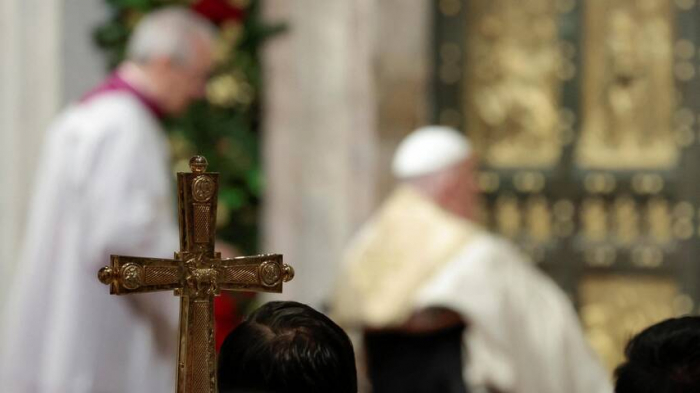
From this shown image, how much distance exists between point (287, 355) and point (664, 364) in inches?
25.4

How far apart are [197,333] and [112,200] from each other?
294 centimetres

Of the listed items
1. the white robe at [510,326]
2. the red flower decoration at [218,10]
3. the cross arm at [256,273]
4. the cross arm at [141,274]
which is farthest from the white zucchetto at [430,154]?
the cross arm at [141,274]

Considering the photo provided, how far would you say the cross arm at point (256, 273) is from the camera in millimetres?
2521

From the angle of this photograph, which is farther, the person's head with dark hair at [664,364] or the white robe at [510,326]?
the white robe at [510,326]

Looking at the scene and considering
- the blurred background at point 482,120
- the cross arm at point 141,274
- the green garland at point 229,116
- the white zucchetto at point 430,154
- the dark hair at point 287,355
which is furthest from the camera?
the blurred background at point 482,120

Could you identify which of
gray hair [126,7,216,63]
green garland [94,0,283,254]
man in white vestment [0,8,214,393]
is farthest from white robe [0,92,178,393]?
green garland [94,0,283,254]

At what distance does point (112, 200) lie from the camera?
5281mm

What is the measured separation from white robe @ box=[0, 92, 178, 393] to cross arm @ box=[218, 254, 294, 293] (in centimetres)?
272

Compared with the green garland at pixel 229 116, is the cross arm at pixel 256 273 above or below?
below

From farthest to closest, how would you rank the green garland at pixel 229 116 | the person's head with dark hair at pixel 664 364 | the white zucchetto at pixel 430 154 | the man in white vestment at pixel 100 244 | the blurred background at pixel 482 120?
the blurred background at pixel 482 120 < the green garland at pixel 229 116 < the white zucchetto at pixel 430 154 < the man in white vestment at pixel 100 244 < the person's head with dark hair at pixel 664 364

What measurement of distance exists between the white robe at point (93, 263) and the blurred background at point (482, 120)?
1629mm

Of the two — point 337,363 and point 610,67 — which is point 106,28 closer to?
point 610,67

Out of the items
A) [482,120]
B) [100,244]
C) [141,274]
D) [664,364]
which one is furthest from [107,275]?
[482,120]

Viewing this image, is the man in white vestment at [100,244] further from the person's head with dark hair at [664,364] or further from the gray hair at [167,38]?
the person's head with dark hair at [664,364]
